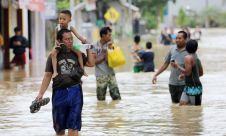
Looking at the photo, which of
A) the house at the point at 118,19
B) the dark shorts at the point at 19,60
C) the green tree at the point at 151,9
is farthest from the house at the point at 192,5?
the dark shorts at the point at 19,60

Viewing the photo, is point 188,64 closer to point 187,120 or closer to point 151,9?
point 187,120

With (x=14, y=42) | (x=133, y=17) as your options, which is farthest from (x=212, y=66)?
(x=133, y=17)

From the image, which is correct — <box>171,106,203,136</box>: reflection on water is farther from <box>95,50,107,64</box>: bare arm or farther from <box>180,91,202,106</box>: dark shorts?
<box>95,50,107,64</box>: bare arm

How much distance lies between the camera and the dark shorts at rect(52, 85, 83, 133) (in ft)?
31.6

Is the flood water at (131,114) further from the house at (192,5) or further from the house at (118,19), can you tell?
the house at (192,5)

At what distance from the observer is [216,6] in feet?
432

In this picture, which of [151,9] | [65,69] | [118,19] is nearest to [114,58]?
[65,69]

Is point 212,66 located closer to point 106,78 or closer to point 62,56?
point 106,78

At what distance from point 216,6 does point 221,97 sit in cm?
11734

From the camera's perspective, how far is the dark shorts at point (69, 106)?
9.62 meters

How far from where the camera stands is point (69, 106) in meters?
9.66

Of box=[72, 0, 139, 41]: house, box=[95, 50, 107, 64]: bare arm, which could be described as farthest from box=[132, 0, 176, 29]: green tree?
box=[95, 50, 107, 64]: bare arm

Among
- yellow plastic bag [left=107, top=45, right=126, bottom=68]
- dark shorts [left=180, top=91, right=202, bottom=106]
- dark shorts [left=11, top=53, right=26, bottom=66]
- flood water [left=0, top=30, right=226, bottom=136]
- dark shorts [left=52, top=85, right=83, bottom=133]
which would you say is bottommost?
dark shorts [left=11, top=53, right=26, bottom=66]

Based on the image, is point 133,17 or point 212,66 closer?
point 212,66
